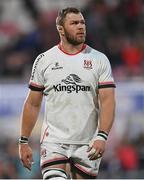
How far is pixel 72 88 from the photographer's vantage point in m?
7.29

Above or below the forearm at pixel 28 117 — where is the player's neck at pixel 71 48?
above

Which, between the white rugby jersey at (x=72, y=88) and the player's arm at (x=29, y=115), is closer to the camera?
the white rugby jersey at (x=72, y=88)

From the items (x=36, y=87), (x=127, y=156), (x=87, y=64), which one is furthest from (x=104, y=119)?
(x=127, y=156)

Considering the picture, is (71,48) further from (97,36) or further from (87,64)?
(97,36)

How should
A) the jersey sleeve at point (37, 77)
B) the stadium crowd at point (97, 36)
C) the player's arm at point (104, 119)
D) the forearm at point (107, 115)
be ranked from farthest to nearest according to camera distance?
the stadium crowd at point (97, 36) < the jersey sleeve at point (37, 77) < the forearm at point (107, 115) < the player's arm at point (104, 119)

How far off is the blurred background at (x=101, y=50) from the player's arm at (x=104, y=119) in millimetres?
4744

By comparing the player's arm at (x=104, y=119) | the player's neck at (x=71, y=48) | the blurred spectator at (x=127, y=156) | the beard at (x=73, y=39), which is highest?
the beard at (x=73, y=39)

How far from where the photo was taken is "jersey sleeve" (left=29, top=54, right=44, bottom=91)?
24.3ft

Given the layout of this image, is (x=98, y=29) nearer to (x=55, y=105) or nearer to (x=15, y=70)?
(x=15, y=70)

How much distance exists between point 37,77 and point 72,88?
0.35m

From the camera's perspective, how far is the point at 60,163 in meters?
7.30

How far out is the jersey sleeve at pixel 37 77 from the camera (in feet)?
24.3

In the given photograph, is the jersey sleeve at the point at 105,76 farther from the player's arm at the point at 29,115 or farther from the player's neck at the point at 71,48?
the player's arm at the point at 29,115

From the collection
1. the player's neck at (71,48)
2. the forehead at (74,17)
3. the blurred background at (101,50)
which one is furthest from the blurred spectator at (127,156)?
the forehead at (74,17)
